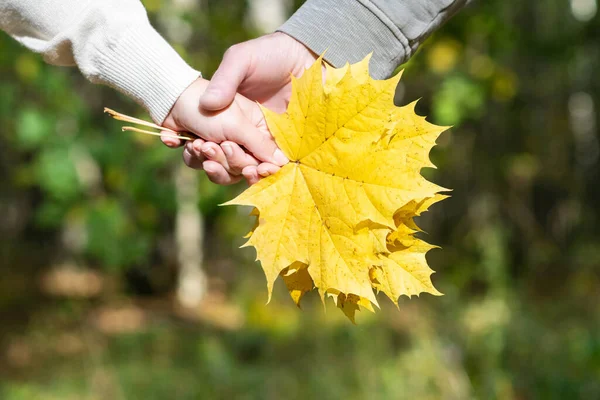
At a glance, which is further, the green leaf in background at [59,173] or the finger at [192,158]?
the green leaf in background at [59,173]

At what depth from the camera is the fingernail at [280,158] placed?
50.1 inches

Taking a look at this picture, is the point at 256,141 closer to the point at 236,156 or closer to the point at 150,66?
the point at 236,156

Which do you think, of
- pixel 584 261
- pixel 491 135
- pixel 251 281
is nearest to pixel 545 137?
pixel 491 135

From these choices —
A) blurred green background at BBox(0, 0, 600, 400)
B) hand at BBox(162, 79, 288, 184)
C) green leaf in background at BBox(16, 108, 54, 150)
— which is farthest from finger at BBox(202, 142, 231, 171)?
green leaf in background at BBox(16, 108, 54, 150)

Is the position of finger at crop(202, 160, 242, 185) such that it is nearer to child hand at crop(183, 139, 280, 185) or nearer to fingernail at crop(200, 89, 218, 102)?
child hand at crop(183, 139, 280, 185)

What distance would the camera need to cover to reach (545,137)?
361 inches

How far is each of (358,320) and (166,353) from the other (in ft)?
6.54

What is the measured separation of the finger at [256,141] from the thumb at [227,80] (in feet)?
0.20

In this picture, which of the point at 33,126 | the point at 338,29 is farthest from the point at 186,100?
the point at 33,126

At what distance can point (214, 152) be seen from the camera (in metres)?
1.35

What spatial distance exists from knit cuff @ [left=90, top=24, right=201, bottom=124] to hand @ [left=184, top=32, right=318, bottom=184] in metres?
0.10

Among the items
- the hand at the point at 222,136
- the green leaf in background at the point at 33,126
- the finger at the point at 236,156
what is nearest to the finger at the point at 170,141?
the hand at the point at 222,136

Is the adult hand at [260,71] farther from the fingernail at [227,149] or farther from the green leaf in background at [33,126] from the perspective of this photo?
the green leaf in background at [33,126]

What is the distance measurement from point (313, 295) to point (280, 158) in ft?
18.8
